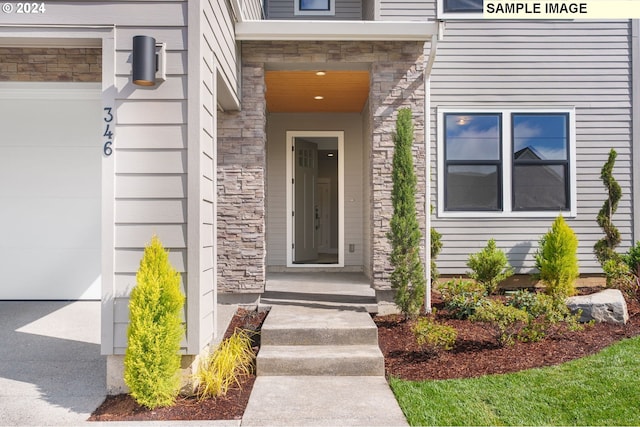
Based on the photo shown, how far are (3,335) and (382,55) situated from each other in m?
4.85

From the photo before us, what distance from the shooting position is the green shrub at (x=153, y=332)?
282cm

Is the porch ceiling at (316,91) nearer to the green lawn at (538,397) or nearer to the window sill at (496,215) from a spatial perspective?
the window sill at (496,215)

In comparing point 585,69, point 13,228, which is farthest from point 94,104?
point 585,69

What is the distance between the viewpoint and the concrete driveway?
2916 mm

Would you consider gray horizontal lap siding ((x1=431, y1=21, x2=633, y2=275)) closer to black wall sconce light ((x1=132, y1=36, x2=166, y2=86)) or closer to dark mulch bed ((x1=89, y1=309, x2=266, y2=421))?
dark mulch bed ((x1=89, y1=309, x2=266, y2=421))

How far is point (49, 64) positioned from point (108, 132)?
264 cm

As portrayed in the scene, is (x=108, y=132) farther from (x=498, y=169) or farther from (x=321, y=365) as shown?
(x=498, y=169)

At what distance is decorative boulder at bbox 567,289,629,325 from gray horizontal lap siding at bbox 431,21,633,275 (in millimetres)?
1671

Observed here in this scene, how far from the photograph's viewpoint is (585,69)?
6.41m

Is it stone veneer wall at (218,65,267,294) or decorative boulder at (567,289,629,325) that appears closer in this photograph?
decorative boulder at (567,289,629,325)

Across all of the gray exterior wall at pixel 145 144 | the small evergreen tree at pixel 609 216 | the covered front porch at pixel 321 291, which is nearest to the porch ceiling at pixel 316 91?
the gray exterior wall at pixel 145 144

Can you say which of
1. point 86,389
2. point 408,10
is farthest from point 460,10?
point 86,389

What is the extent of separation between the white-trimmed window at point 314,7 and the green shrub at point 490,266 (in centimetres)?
448

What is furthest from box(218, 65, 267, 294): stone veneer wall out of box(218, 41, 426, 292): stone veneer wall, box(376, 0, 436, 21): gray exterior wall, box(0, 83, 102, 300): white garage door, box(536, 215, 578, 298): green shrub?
box(536, 215, 578, 298): green shrub
